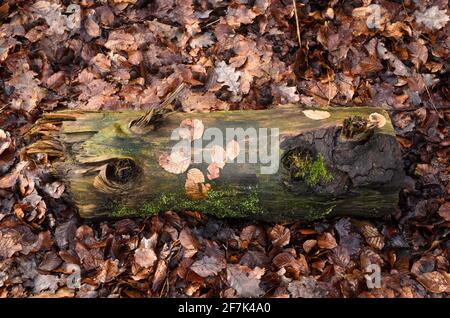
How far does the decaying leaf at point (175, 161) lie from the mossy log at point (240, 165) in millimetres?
34

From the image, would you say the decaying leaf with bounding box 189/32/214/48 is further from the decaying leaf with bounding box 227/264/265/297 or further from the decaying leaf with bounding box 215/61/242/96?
→ the decaying leaf with bounding box 227/264/265/297

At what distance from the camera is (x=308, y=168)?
3002 mm

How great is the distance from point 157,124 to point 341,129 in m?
1.31

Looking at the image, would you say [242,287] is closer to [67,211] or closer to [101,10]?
[67,211]

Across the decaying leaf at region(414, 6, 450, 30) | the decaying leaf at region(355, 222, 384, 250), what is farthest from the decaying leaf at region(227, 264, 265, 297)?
the decaying leaf at region(414, 6, 450, 30)

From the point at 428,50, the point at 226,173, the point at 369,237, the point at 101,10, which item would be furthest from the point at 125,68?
the point at 428,50

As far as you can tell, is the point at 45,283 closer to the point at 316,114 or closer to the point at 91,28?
the point at 316,114

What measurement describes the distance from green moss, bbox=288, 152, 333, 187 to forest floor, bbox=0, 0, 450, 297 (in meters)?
0.68

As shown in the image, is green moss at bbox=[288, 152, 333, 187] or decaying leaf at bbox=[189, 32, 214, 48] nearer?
green moss at bbox=[288, 152, 333, 187]

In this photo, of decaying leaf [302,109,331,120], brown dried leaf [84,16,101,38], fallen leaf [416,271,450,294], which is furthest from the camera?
brown dried leaf [84,16,101,38]

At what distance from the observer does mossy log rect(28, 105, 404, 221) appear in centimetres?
300

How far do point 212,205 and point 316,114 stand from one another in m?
1.04

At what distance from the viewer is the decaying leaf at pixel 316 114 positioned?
311cm

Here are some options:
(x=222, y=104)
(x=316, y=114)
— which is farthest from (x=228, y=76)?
(x=316, y=114)
